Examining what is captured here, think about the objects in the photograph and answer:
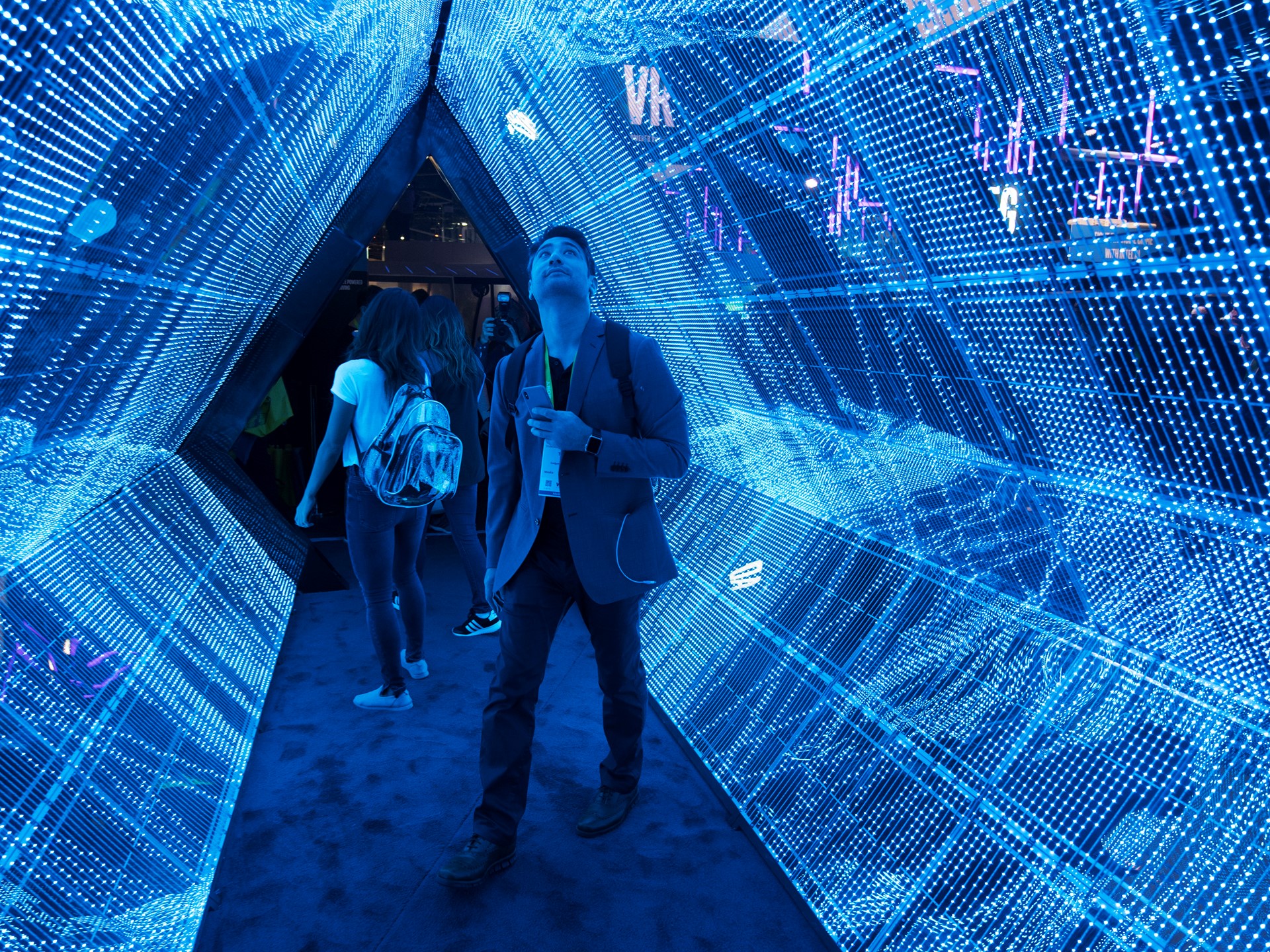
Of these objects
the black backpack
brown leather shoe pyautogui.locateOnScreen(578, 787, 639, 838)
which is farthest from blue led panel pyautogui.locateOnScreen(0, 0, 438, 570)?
brown leather shoe pyautogui.locateOnScreen(578, 787, 639, 838)

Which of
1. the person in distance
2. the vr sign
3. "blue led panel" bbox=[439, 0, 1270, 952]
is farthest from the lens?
the person in distance

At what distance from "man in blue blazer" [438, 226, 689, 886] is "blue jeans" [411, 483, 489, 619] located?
242cm

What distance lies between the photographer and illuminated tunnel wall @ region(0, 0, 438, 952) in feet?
7.63

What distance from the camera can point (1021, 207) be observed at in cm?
207

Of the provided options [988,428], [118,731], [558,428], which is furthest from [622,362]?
[118,731]

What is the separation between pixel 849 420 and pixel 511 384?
1.31m

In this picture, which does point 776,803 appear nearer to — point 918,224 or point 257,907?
point 257,907

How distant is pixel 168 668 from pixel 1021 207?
377 centimetres

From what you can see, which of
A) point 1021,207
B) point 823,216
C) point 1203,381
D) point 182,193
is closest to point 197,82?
point 182,193

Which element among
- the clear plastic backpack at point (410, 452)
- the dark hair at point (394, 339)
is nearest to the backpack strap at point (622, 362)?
the clear plastic backpack at point (410, 452)

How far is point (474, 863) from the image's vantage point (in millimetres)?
3152

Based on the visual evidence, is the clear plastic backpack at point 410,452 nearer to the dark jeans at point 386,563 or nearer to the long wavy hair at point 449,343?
the dark jeans at point 386,563

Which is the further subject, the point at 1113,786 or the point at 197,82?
the point at 197,82

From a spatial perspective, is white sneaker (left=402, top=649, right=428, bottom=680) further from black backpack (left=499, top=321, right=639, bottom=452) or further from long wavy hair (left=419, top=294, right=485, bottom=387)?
black backpack (left=499, top=321, right=639, bottom=452)
